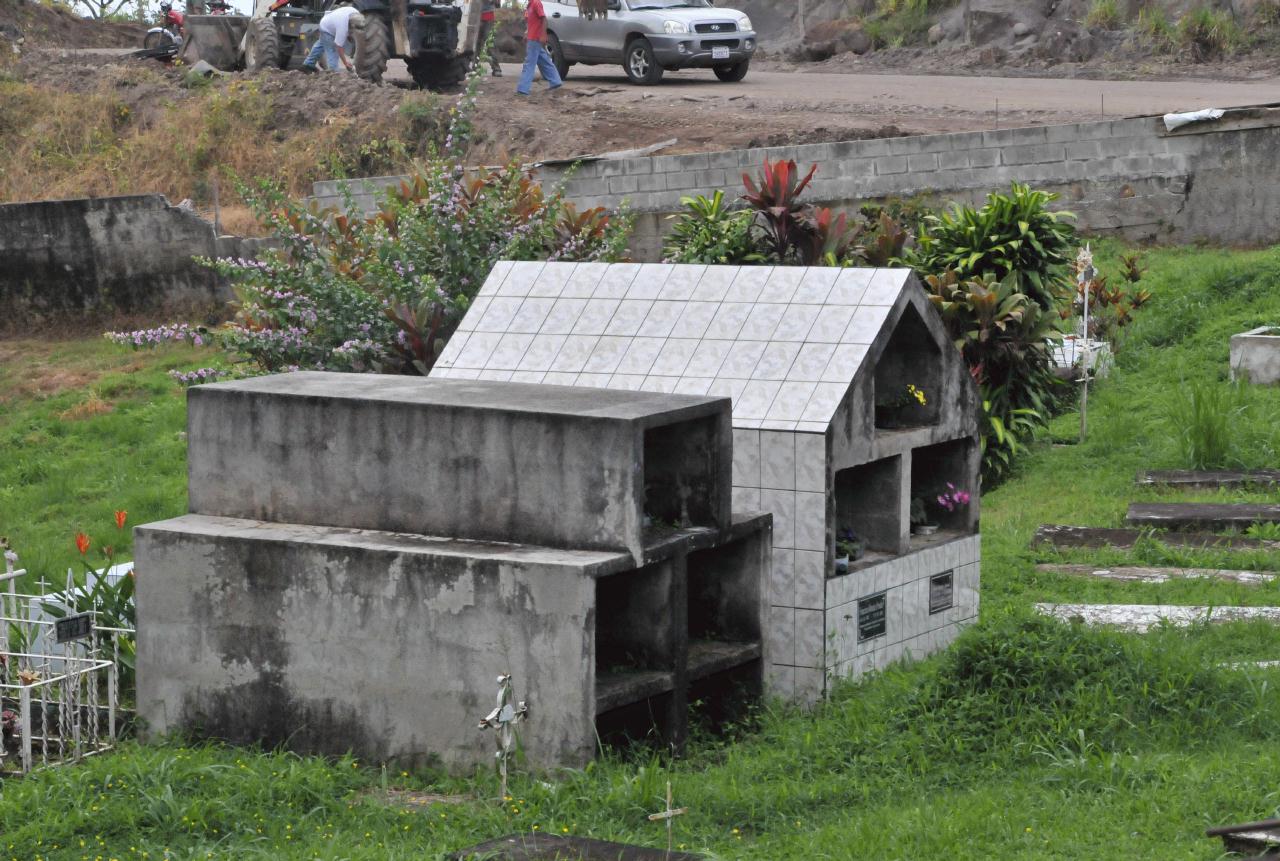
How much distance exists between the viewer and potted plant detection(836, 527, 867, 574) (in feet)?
29.5

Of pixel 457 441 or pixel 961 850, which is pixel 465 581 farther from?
pixel 961 850

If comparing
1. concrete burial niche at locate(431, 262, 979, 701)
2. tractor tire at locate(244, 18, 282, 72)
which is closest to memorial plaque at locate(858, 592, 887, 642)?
concrete burial niche at locate(431, 262, 979, 701)

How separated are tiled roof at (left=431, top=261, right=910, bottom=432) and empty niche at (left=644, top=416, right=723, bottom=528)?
48 centimetres

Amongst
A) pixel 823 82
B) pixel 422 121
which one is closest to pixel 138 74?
pixel 422 121

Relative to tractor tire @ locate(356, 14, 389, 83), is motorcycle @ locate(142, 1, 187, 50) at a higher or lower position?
higher

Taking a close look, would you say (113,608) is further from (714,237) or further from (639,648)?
(714,237)

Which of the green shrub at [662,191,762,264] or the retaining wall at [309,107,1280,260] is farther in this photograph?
the retaining wall at [309,107,1280,260]

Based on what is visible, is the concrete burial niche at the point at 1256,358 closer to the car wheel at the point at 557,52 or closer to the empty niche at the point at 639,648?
the empty niche at the point at 639,648

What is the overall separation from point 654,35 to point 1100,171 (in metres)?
9.32

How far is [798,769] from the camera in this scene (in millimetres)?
7770

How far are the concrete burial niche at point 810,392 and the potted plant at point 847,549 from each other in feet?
0.20

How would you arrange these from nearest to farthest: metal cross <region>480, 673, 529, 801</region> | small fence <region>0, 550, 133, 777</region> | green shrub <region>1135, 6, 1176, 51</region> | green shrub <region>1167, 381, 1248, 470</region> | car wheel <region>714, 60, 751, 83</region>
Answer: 1. metal cross <region>480, 673, 529, 801</region>
2. small fence <region>0, 550, 133, 777</region>
3. green shrub <region>1167, 381, 1248, 470</region>
4. car wheel <region>714, 60, 751, 83</region>
5. green shrub <region>1135, 6, 1176, 51</region>

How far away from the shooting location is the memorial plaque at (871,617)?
29.8ft

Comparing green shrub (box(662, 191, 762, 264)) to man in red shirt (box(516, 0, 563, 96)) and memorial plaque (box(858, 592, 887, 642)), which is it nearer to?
memorial plaque (box(858, 592, 887, 642))
